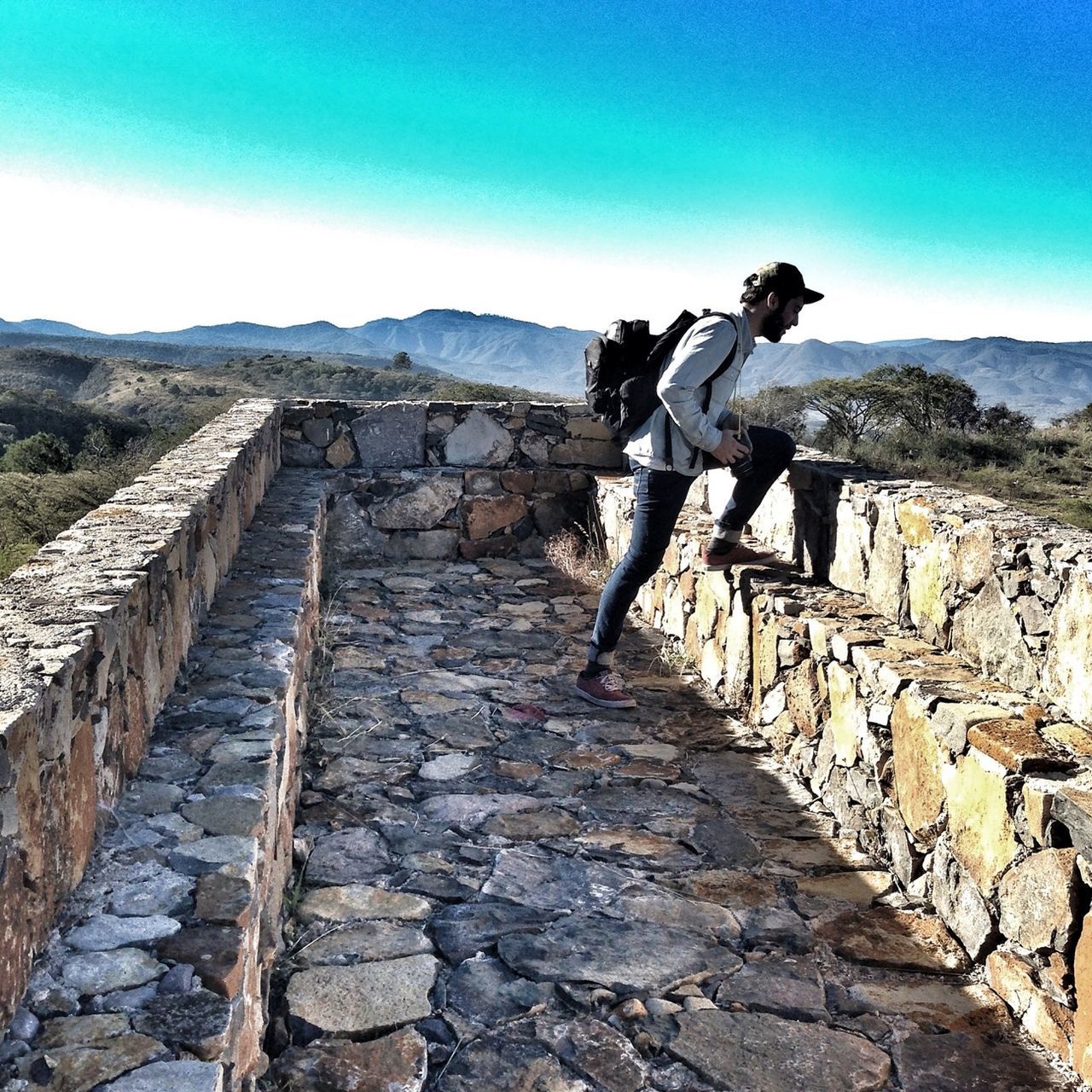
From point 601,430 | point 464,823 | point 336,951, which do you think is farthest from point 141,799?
point 601,430

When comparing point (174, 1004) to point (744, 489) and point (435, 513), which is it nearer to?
point (744, 489)

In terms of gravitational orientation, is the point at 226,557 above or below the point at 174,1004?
above

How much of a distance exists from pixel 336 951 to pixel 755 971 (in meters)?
1.04

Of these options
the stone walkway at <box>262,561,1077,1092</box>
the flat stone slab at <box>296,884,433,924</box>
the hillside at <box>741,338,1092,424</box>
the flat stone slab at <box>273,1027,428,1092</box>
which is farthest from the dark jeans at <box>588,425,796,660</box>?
the hillside at <box>741,338,1092,424</box>

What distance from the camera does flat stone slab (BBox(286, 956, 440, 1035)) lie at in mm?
2266

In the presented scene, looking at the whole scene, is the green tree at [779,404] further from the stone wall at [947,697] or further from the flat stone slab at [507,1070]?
the flat stone slab at [507,1070]

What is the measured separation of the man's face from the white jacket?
0.08m

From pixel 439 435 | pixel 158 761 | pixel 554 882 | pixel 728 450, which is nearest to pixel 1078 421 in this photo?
pixel 439 435

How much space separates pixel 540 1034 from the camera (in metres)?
2.27

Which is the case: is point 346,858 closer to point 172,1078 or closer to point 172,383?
point 172,1078

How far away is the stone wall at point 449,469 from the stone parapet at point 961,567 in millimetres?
2998

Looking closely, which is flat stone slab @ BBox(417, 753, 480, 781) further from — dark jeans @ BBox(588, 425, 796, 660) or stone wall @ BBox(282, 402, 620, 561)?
stone wall @ BBox(282, 402, 620, 561)

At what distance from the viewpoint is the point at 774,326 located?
377 centimetres

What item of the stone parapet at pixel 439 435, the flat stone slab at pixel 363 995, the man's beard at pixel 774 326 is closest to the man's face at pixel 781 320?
the man's beard at pixel 774 326
